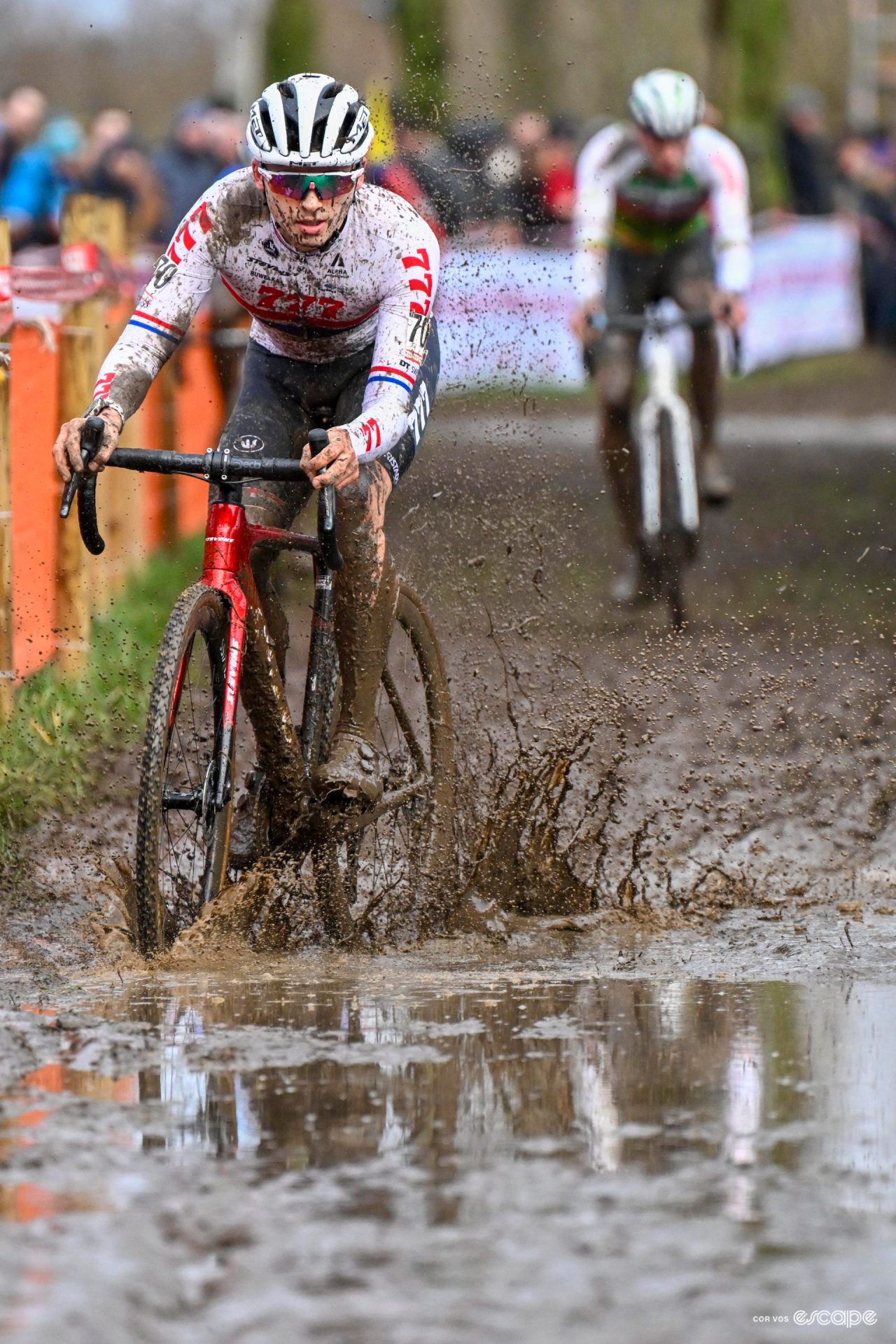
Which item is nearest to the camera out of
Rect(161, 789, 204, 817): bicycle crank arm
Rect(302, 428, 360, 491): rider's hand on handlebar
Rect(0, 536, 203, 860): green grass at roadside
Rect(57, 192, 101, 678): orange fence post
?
Rect(302, 428, 360, 491): rider's hand on handlebar

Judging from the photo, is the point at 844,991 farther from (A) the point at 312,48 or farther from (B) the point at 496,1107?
(A) the point at 312,48

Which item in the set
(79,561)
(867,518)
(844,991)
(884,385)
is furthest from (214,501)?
(884,385)

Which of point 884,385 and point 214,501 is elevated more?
point 884,385

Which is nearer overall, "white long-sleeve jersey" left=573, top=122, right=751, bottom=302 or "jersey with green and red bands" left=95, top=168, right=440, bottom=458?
"jersey with green and red bands" left=95, top=168, right=440, bottom=458

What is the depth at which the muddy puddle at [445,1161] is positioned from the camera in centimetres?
324

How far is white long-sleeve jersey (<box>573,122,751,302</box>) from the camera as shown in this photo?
1105 centimetres

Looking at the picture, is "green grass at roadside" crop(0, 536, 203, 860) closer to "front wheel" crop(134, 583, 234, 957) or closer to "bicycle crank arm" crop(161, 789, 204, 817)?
"front wheel" crop(134, 583, 234, 957)

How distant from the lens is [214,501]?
5793mm

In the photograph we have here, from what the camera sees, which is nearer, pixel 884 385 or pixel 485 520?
pixel 485 520

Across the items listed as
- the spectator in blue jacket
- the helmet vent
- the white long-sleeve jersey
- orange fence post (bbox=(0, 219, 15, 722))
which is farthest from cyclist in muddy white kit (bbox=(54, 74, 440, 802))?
the spectator in blue jacket

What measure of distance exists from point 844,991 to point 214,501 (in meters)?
2.04

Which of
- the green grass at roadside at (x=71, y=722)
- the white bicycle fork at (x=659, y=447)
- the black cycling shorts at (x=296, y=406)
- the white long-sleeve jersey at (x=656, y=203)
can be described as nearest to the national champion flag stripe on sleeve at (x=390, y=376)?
the black cycling shorts at (x=296, y=406)

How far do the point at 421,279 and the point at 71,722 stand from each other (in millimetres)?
2733

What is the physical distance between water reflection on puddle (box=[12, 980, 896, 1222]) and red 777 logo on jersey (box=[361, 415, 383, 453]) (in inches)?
54.9
